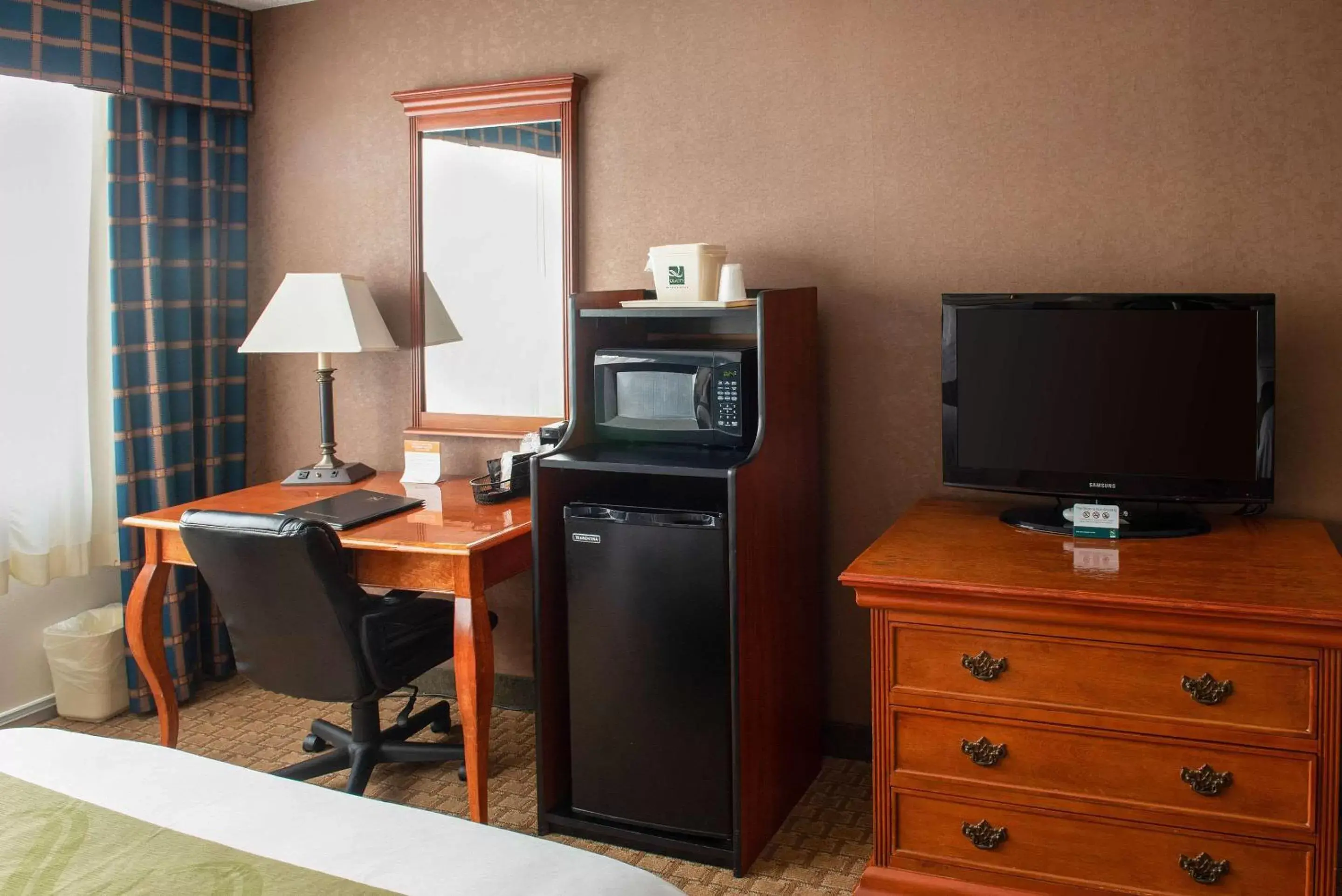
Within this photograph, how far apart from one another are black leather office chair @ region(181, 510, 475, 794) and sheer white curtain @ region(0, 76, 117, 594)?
0.99m

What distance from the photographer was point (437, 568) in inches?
107

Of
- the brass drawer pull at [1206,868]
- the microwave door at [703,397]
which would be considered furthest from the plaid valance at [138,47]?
the brass drawer pull at [1206,868]

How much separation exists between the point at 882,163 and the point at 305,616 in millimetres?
1821

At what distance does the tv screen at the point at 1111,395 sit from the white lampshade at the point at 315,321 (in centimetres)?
170

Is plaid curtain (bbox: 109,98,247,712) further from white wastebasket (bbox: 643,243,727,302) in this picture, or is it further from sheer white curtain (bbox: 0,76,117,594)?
white wastebasket (bbox: 643,243,727,302)

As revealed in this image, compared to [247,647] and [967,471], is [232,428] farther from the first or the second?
[967,471]

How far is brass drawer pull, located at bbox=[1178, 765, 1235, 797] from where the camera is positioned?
211cm

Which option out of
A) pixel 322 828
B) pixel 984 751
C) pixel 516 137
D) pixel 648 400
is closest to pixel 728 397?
pixel 648 400

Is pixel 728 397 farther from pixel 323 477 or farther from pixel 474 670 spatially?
pixel 323 477

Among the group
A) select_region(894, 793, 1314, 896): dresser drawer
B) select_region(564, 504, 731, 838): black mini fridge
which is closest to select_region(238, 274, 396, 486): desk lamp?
select_region(564, 504, 731, 838): black mini fridge

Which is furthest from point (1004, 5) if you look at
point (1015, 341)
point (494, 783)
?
point (494, 783)

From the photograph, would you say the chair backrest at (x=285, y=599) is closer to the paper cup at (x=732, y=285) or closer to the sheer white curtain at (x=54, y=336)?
the sheer white curtain at (x=54, y=336)

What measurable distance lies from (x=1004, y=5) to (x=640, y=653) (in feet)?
5.92

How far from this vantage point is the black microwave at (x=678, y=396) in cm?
271
